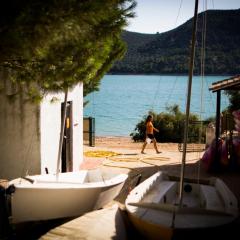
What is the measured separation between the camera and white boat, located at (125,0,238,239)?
7402 mm

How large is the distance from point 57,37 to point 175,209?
3.91 m

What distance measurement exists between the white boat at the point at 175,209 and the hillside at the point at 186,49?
238ft

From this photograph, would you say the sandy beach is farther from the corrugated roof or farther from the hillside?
the hillside

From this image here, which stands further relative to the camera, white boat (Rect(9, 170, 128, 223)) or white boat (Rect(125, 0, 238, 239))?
white boat (Rect(9, 170, 128, 223))

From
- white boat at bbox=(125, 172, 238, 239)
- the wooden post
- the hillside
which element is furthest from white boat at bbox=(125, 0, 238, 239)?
the hillside

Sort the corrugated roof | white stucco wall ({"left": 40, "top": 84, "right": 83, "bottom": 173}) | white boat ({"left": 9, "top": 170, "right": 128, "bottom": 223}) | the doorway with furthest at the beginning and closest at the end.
→ the corrugated roof, the doorway, white stucco wall ({"left": 40, "top": 84, "right": 83, "bottom": 173}), white boat ({"left": 9, "top": 170, "right": 128, "bottom": 223})

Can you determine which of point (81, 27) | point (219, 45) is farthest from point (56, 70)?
point (219, 45)

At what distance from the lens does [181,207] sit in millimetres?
7867

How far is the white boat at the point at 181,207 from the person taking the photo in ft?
24.3

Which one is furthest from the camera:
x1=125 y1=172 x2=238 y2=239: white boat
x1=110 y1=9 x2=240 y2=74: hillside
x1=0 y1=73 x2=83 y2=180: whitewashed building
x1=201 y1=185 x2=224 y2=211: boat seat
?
x1=110 y1=9 x2=240 y2=74: hillside

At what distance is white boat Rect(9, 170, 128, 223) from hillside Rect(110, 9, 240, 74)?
73.6m

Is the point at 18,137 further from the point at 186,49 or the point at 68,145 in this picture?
the point at 186,49

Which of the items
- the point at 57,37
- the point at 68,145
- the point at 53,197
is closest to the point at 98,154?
the point at 68,145

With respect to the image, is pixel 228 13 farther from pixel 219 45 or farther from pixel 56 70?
pixel 56 70
